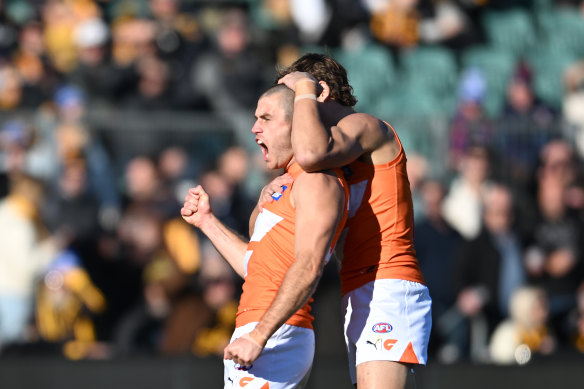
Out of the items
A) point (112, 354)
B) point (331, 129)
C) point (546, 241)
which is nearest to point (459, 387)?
point (546, 241)

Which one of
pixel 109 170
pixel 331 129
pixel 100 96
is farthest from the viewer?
pixel 100 96

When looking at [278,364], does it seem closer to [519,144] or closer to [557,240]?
[557,240]

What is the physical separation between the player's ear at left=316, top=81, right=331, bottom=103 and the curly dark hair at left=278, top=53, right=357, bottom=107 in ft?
0.34

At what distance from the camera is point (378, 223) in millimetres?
4648

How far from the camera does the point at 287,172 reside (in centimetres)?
464

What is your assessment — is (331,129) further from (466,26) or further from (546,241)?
(466,26)

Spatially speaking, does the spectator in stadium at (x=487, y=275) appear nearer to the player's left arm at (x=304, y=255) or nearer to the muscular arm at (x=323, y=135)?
the muscular arm at (x=323, y=135)

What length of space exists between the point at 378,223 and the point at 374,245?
0.11 meters

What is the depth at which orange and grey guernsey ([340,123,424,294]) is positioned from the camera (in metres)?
4.62

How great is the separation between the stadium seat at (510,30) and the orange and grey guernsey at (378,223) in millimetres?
9886

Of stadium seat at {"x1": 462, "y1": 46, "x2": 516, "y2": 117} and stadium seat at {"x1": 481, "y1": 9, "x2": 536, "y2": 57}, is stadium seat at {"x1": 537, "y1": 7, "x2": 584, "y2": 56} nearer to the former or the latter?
stadium seat at {"x1": 481, "y1": 9, "x2": 536, "y2": 57}

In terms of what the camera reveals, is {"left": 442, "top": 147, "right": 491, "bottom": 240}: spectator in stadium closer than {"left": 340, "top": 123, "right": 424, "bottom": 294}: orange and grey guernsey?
No

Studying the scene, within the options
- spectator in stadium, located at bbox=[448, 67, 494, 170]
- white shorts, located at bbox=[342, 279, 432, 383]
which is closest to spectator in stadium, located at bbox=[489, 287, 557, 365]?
spectator in stadium, located at bbox=[448, 67, 494, 170]

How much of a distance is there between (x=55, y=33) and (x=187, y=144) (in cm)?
337
